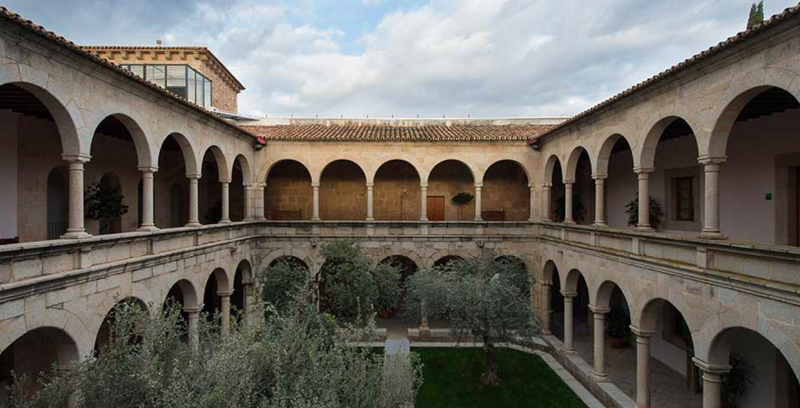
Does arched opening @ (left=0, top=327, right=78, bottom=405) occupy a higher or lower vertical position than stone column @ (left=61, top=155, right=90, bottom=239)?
lower

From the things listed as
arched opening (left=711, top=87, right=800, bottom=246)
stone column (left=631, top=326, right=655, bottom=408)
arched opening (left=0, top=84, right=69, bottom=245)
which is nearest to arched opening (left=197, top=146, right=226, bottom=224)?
arched opening (left=0, top=84, right=69, bottom=245)

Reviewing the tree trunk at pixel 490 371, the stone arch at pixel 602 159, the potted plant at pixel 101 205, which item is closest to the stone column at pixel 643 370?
the tree trunk at pixel 490 371

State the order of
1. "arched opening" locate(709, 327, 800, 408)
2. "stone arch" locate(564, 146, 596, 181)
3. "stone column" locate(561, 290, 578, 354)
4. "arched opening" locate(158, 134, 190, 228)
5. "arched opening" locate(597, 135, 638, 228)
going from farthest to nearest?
"arched opening" locate(158, 134, 190, 228)
"arched opening" locate(597, 135, 638, 228)
"stone column" locate(561, 290, 578, 354)
"stone arch" locate(564, 146, 596, 181)
"arched opening" locate(709, 327, 800, 408)

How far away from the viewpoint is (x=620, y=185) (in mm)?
16906

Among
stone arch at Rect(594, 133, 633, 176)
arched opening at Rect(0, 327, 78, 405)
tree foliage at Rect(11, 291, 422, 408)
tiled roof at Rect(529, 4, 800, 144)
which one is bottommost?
arched opening at Rect(0, 327, 78, 405)

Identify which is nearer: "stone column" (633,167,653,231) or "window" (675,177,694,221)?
"stone column" (633,167,653,231)

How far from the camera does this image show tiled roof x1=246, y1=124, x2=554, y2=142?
716 inches

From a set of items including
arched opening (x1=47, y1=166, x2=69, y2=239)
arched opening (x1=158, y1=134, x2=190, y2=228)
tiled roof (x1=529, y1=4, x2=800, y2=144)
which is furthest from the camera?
arched opening (x1=158, y1=134, x2=190, y2=228)

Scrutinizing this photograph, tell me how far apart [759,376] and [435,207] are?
1378cm

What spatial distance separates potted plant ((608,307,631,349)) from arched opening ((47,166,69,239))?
18653 millimetres

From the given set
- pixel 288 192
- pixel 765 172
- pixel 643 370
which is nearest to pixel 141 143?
pixel 288 192

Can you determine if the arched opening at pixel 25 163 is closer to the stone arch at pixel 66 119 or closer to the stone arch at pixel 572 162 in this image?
the stone arch at pixel 66 119

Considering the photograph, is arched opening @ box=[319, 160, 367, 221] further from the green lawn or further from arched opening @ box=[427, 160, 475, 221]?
the green lawn

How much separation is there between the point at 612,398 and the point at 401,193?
12.9 metres
